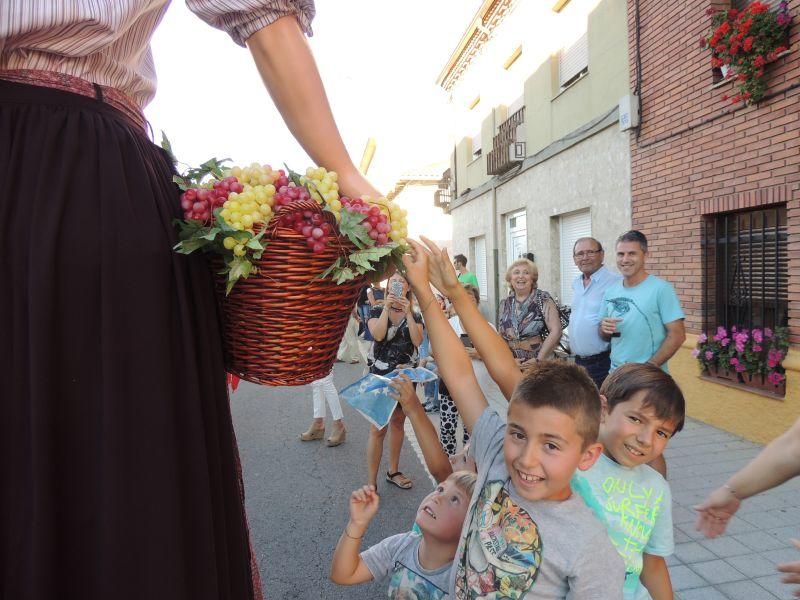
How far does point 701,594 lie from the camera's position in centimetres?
309

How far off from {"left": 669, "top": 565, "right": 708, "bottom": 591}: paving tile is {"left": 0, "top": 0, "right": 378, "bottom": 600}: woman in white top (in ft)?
10.1

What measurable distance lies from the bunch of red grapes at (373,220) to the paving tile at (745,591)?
3.20 meters

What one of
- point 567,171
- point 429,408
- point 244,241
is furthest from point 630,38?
point 244,241

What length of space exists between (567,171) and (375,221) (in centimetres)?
990

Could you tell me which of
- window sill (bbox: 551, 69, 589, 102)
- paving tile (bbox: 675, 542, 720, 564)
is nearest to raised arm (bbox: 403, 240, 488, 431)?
paving tile (bbox: 675, 542, 720, 564)

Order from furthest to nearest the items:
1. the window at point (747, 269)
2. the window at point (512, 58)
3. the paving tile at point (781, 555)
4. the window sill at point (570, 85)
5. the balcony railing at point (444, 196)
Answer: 1. the balcony railing at point (444, 196)
2. the window at point (512, 58)
3. the window sill at point (570, 85)
4. the window at point (747, 269)
5. the paving tile at point (781, 555)

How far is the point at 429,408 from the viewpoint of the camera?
7246mm

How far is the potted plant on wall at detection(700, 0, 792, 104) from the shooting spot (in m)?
5.22

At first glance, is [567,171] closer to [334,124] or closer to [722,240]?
[722,240]

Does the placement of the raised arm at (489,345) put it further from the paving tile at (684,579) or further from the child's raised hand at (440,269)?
the paving tile at (684,579)

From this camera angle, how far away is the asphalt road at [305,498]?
3.36m

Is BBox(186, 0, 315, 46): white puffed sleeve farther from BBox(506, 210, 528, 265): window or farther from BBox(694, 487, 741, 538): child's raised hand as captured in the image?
BBox(506, 210, 528, 265): window

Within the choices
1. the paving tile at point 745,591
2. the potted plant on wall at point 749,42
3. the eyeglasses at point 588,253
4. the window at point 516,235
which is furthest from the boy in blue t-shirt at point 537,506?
the window at point 516,235

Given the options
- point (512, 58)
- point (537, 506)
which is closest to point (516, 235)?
point (512, 58)
